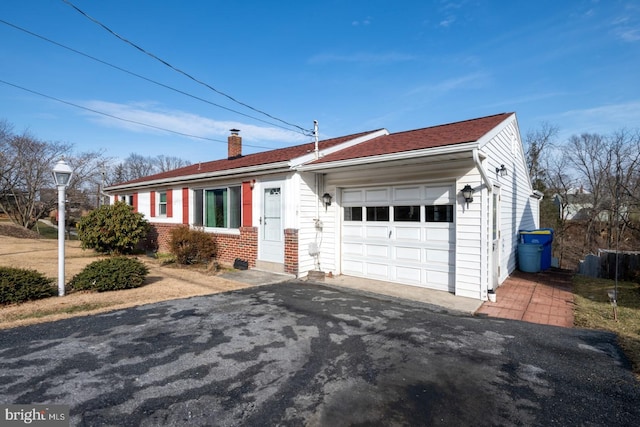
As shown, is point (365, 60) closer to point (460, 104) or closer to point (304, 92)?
point (304, 92)

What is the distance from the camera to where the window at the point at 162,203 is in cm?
1300

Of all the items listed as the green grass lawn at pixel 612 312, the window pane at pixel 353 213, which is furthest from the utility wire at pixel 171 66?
the green grass lawn at pixel 612 312

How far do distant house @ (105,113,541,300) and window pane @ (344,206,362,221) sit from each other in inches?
1.2

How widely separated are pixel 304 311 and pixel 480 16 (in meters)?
9.04

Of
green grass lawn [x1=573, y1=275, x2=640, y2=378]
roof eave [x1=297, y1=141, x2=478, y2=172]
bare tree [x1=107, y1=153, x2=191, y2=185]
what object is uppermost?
bare tree [x1=107, y1=153, x2=191, y2=185]

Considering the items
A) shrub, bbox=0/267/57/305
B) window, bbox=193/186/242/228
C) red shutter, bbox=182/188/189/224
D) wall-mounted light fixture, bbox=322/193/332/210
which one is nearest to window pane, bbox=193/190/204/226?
window, bbox=193/186/242/228

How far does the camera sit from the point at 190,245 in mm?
9633

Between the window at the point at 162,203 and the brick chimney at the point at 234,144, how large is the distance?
3.33 metres

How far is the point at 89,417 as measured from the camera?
2.46 meters

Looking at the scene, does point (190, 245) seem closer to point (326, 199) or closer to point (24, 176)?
point (326, 199)

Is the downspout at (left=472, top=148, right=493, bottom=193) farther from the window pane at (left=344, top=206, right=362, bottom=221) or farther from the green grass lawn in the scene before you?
the window pane at (left=344, top=206, right=362, bottom=221)

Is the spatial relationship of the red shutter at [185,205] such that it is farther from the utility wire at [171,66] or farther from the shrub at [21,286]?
the shrub at [21,286]

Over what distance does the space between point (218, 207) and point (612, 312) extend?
10.1m

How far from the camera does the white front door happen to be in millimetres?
8578
